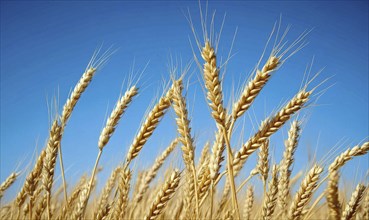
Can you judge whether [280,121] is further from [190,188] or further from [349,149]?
[190,188]

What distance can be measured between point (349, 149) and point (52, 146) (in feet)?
5.90

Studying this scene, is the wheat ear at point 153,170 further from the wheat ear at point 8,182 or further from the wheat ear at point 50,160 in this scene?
the wheat ear at point 50,160

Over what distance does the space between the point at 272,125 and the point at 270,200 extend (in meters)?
0.58

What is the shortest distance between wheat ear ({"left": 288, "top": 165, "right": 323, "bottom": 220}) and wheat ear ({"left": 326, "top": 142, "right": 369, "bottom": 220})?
0.08m

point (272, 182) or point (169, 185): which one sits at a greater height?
point (272, 182)

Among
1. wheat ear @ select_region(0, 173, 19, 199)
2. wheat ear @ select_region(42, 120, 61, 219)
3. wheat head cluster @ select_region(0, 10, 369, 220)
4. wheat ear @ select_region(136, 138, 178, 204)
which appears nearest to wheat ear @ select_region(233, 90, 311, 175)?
wheat head cluster @ select_region(0, 10, 369, 220)

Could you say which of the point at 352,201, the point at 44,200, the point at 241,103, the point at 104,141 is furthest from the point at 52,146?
the point at 352,201

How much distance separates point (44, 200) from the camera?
2283 millimetres

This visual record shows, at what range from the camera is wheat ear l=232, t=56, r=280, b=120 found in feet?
5.44

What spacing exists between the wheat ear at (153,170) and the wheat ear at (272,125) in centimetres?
160

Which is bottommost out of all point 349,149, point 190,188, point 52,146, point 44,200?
point 44,200

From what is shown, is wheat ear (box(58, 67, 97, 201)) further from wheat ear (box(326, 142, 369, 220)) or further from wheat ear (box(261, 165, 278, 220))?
wheat ear (box(326, 142, 369, 220))

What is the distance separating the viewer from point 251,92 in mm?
1667

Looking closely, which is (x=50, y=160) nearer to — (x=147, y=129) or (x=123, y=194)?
(x=123, y=194)
